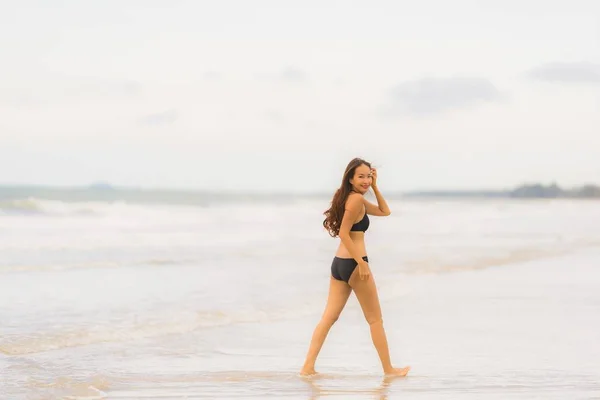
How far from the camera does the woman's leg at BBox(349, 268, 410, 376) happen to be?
21.8ft

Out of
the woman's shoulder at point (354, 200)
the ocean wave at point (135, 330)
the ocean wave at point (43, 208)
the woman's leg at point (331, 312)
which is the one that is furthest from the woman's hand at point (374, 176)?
the ocean wave at point (43, 208)

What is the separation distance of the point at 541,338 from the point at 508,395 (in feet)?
8.33

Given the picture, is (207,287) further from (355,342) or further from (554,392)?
(554,392)

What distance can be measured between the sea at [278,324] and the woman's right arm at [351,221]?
104 cm

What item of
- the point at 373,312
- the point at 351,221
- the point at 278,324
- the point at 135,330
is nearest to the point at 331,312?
the point at 373,312

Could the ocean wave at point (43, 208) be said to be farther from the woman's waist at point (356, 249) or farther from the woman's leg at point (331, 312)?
the woman's waist at point (356, 249)

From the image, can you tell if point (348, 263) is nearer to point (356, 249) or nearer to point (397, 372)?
point (356, 249)

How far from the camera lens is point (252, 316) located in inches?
402

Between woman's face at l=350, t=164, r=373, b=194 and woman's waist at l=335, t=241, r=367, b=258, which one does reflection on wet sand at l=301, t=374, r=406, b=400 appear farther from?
woman's face at l=350, t=164, r=373, b=194

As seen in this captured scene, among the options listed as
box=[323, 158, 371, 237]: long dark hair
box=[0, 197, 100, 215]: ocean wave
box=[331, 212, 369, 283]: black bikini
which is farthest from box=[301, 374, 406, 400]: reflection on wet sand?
box=[0, 197, 100, 215]: ocean wave

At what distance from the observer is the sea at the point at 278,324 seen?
6.64m

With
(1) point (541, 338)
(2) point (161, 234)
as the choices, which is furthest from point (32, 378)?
(2) point (161, 234)

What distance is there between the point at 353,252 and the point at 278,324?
137 inches

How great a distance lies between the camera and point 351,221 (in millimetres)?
6445
